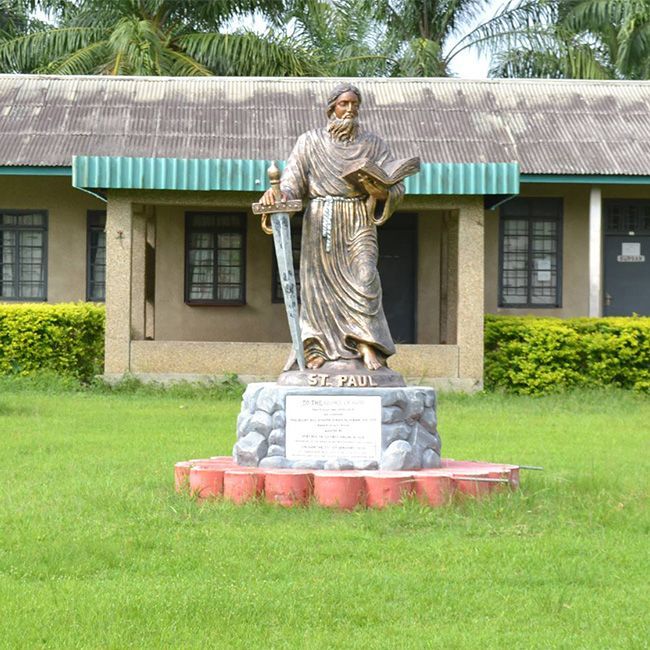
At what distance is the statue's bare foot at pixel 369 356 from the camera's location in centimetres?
975

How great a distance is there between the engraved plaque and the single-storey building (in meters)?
10.8

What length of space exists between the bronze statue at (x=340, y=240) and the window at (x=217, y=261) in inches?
469

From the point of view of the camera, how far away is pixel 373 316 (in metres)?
9.84

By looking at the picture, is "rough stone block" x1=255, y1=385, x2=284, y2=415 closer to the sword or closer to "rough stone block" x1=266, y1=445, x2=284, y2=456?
"rough stone block" x1=266, y1=445, x2=284, y2=456

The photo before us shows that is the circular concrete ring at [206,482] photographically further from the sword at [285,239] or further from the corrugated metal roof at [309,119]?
the corrugated metal roof at [309,119]

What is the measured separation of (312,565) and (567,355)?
12.1 meters

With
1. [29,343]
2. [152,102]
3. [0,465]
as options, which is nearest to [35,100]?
[152,102]

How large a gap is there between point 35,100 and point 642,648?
714 inches

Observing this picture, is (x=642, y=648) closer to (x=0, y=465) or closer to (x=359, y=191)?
(x=359, y=191)

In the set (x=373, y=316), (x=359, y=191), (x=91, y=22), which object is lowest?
(x=373, y=316)

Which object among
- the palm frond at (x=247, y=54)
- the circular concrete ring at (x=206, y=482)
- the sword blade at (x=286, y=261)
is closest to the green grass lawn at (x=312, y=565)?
the circular concrete ring at (x=206, y=482)

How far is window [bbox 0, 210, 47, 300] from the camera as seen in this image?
71.7ft

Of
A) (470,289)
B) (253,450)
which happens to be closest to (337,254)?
(253,450)

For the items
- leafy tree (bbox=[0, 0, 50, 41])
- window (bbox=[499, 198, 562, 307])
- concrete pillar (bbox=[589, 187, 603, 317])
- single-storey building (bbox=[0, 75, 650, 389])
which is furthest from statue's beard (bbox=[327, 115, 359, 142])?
leafy tree (bbox=[0, 0, 50, 41])
